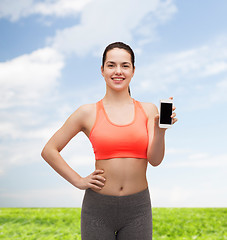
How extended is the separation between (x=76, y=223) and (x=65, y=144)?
4673 mm

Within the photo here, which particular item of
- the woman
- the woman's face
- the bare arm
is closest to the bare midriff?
the woman

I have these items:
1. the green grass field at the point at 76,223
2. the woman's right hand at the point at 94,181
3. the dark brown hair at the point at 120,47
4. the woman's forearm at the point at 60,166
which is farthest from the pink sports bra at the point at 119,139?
the green grass field at the point at 76,223

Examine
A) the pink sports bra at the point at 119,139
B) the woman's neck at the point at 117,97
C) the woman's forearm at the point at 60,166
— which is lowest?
the woman's forearm at the point at 60,166

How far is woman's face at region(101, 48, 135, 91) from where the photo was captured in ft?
10.0

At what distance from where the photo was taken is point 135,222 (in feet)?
9.51

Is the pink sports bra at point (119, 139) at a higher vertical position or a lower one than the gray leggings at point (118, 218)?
higher

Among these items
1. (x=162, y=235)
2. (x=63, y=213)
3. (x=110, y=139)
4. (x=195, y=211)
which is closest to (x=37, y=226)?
(x=63, y=213)

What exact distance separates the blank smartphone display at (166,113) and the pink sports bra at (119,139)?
37 cm

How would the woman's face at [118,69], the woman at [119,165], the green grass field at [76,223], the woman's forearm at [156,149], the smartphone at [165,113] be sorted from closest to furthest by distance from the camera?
the smartphone at [165,113], the woman's forearm at [156,149], the woman at [119,165], the woman's face at [118,69], the green grass field at [76,223]

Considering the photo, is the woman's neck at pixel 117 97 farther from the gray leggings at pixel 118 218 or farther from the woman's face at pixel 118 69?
the gray leggings at pixel 118 218

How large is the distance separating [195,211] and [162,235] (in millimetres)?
1940

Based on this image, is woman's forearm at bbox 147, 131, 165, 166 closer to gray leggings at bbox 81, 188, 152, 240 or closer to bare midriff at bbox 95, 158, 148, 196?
bare midriff at bbox 95, 158, 148, 196

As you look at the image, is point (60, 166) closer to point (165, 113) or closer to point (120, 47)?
point (165, 113)

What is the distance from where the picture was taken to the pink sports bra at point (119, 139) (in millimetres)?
2896
